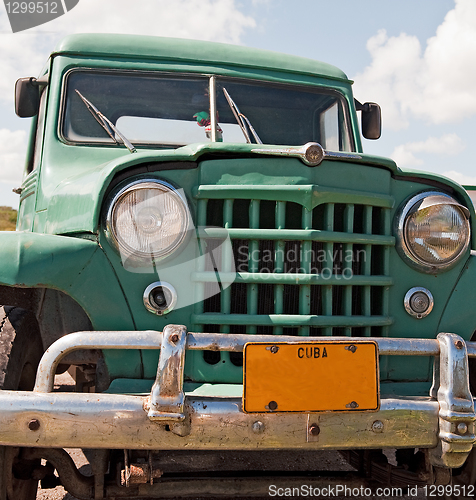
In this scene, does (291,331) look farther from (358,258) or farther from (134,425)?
(134,425)

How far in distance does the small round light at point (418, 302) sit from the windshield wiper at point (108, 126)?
155cm

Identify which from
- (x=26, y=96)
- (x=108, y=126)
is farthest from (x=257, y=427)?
(x=26, y=96)

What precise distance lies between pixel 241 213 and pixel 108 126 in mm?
1141

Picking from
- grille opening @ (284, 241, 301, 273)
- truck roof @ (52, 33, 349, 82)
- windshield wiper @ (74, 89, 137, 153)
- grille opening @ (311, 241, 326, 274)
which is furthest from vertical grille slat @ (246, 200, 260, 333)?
truck roof @ (52, 33, 349, 82)

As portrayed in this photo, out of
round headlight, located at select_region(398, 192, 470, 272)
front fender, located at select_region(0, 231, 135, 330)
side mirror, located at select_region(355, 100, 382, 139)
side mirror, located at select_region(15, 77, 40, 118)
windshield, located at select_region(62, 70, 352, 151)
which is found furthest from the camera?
side mirror, located at select_region(355, 100, 382, 139)

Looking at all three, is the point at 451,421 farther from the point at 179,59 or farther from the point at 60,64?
the point at 60,64

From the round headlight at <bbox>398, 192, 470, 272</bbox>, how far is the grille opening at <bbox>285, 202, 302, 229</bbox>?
423 mm

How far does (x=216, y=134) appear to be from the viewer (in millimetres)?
2936

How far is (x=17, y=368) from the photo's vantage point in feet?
6.66

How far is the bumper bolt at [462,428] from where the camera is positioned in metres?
1.74

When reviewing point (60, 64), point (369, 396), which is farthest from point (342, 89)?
point (369, 396)

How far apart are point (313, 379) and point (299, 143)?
1879 millimetres

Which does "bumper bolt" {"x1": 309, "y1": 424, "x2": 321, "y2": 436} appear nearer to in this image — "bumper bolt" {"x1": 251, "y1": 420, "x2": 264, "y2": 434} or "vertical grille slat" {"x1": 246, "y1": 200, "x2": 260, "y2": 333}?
"bumper bolt" {"x1": 251, "y1": 420, "x2": 264, "y2": 434}

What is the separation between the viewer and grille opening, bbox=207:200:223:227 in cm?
204
